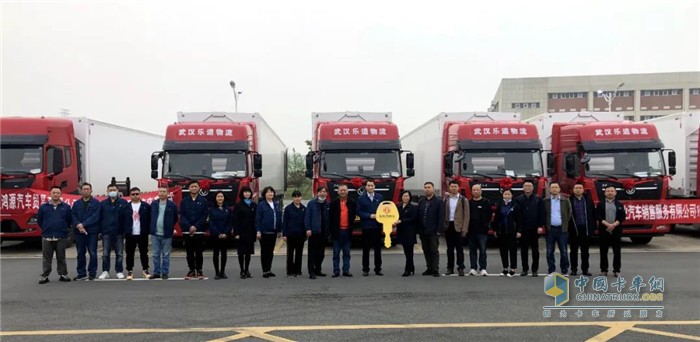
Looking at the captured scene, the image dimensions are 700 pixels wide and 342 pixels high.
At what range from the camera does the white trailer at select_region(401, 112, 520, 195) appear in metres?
16.4

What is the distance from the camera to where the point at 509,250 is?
413 inches

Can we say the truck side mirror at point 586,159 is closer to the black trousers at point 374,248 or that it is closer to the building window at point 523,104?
the black trousers at point 374,248

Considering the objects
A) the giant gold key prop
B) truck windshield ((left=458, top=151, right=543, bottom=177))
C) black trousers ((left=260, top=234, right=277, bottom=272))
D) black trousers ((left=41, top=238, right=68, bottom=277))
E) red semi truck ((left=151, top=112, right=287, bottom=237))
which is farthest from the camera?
truck windshield ((left=458, top=151, right=543, bottom=177))

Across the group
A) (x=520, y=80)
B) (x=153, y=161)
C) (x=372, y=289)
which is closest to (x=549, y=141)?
(x=372, y=289)

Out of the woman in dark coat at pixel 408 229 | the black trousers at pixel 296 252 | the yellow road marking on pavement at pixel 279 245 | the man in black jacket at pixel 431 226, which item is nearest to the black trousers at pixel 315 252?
the black trousers at pixel 296 252

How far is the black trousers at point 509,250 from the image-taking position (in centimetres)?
1013

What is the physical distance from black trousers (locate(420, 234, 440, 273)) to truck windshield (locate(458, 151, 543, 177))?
405cm

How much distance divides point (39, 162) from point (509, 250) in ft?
35.5

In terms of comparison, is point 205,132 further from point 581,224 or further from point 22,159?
point 581,224

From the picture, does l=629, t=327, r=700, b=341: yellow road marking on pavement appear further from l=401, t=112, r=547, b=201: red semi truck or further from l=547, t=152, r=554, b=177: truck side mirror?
l=547, t=152, r=554, b=177: truck side mirror

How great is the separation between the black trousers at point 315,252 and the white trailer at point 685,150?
36.6 feet

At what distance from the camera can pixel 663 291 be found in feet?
28.5

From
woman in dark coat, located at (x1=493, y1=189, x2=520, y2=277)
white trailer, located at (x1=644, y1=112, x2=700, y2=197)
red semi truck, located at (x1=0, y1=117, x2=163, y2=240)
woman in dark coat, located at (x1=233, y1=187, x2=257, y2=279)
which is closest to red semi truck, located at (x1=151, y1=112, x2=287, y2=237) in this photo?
red semi truck, located at (x1=0, y1=117, x2=163, y2=240)

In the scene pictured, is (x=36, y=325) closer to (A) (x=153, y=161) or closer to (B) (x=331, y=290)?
(B) (x=331, y=290)
